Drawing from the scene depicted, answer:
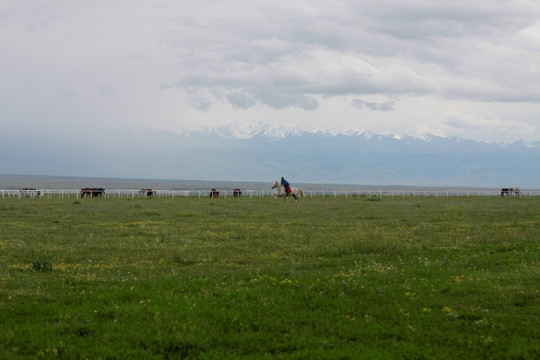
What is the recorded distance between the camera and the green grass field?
29.3 ft

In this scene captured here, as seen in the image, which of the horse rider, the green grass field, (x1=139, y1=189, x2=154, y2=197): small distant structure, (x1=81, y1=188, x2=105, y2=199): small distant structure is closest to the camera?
the green grass field

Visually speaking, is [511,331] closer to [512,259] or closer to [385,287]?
[385,287]

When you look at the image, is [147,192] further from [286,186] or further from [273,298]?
[273,298]

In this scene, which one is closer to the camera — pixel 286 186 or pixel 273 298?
pixel 273 298

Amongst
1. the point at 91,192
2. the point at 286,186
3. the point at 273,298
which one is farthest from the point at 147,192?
the point at 273,298

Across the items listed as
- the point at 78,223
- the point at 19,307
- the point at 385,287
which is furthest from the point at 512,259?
the point at 78,223

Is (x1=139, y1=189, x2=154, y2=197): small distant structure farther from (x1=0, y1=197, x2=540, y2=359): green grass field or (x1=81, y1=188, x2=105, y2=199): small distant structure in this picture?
(x1=0, y1=197, x2=540, y2=359): green grass field

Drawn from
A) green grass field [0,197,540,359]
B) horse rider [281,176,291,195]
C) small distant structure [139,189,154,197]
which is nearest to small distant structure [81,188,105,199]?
small distant structure [139,189,154,197]

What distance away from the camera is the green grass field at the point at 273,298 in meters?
8.92

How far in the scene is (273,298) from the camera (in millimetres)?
11516

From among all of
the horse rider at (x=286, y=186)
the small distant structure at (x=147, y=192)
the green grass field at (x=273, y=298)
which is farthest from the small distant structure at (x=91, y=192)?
the green grass field at (x=273, y=298)

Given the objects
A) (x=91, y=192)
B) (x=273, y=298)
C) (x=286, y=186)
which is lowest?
(x=273, y=298)

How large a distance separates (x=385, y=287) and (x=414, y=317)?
6.21 ft

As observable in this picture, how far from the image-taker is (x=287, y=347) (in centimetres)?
896
